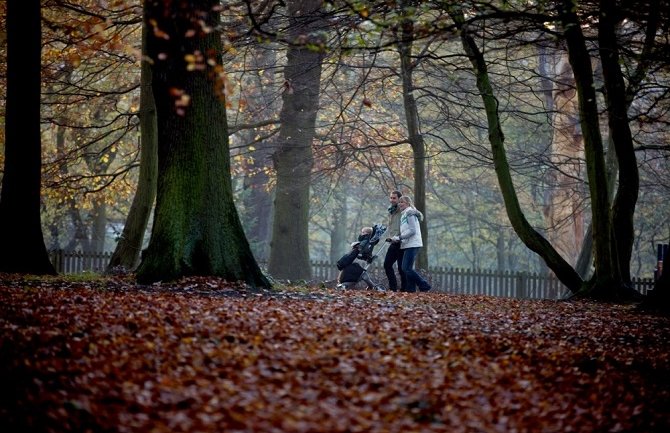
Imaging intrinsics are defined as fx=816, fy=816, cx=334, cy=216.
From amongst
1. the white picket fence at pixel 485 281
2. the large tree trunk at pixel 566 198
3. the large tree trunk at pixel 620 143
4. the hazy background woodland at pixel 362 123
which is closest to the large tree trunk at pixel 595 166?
the large tree trunk at pixel 620 143

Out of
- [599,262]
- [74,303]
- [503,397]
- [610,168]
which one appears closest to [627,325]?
[599,262]

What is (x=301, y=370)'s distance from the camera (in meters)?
5.81

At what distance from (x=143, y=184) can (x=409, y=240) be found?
548 centimetres

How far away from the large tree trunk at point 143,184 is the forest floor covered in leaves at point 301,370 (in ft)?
23.1

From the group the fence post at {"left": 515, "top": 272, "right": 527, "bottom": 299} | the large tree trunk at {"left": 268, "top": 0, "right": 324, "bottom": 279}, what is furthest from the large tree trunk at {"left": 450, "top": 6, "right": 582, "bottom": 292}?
the fence post at {"left": 515, "top": 272, "right": 527, "bottom": 299}

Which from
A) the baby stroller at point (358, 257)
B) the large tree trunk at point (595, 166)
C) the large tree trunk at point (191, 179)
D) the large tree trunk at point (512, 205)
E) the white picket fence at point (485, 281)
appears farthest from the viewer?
the white picket fence at point (485, 281)

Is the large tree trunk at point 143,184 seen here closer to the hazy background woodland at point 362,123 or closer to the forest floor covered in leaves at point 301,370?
the hazy background woodland at point 362,123

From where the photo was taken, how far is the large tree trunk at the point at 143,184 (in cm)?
1631

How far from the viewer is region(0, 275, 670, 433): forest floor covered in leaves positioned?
187 inches

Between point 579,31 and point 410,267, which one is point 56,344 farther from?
point 410,267

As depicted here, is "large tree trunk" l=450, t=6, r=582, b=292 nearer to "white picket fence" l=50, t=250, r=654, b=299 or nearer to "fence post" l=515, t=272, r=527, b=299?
"white picket fence" l=50, t=250, r=654, b=299

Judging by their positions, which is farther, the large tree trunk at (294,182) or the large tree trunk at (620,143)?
the large tree trunk at (294,182)

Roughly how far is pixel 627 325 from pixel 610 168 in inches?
347

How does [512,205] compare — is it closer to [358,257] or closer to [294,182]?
[358,257]
